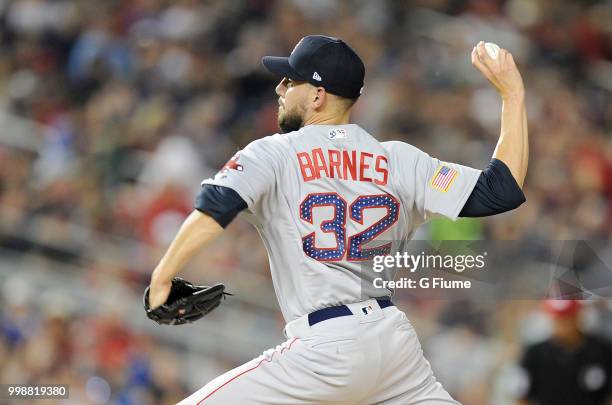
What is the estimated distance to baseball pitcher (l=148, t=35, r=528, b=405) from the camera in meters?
3.15

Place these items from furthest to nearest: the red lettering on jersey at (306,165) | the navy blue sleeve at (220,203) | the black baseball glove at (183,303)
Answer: the red lettering on jersey at (306,165), the black baseball glove at (183,303), the navy blue sleeve at (220,203)

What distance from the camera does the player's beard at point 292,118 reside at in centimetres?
351

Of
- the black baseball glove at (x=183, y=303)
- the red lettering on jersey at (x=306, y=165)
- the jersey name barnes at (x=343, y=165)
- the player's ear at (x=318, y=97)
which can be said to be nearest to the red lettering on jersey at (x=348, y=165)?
the jersey name barnes at (x=343, y=165)

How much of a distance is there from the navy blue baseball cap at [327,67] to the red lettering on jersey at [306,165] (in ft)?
0.95

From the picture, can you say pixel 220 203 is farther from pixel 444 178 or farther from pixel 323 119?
pixel 444 178

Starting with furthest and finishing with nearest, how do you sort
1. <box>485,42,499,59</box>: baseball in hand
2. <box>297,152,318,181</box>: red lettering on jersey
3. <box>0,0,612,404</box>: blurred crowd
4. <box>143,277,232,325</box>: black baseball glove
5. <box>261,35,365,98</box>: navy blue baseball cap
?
1. <box>0,0,612,404</box>: blurred crowd
2. <box>485,42,499,59</box>: baseball in hand
3. <box>261,35,365,98</box>: navy blue baseball cap
4. <box>297,152,318,181</box>: red lettering on jersey
5. <box>143,277,232,325</box>: black baseball glove

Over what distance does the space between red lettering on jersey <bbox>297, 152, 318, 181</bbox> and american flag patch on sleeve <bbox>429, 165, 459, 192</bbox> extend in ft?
1.40

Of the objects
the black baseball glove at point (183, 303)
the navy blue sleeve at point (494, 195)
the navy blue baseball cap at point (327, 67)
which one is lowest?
the black baseball glove at point (183, 303)

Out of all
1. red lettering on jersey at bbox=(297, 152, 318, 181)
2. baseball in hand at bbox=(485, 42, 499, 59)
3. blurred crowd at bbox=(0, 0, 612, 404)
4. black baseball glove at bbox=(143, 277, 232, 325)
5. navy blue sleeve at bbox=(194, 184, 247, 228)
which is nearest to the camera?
navy blue sleeve at bbox=(194, 184, 247, 228)

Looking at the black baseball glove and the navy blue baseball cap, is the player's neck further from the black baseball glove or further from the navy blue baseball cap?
the black baseball glove

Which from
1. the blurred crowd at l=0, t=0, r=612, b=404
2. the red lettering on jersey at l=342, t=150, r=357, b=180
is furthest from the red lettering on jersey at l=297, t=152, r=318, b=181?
the blurred crowd at l=0, t=0, r=612, b=404

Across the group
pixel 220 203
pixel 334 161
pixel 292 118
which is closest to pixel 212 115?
pixel 292 118

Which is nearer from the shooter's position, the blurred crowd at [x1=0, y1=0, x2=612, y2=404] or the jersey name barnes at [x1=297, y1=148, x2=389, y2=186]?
the jersey name barnes at [x1=297, y1=148, x2=389, y2=186]

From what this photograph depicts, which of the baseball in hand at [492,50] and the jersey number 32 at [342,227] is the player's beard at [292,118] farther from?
the baseball in hand at [492,50]
